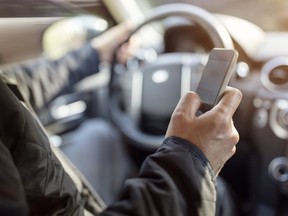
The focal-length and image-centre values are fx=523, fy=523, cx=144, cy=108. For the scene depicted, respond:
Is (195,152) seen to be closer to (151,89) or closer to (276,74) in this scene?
(276,74)

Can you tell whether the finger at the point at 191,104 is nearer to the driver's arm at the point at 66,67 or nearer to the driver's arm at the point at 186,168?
the driver's arm at the point at 186,168

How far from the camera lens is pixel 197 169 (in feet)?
2.32

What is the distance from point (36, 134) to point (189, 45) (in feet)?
2.54

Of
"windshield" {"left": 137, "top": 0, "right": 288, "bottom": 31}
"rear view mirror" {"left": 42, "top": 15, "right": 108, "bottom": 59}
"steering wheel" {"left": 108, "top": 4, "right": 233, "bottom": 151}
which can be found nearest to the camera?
"windshield" {"left": 137, "top": 0, "right": 288, "bottom": 31}

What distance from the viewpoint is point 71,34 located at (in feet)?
5.15

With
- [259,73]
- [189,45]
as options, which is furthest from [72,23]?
[259,73]

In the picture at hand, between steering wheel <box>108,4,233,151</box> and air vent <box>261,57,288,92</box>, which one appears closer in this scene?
air vent <box>261,57,288,92</box>

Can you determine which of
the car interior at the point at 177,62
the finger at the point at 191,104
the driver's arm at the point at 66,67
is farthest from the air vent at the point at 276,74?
the finger at the point at 191,104

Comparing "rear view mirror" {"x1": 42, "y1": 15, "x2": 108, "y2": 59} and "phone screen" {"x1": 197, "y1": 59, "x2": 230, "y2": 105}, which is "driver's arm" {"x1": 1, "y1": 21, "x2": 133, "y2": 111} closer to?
"rear view mirror" {"x1": 42, "y1": 15, "x2": 108, "y2": 59}

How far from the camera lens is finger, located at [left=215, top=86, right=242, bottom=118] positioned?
74cm

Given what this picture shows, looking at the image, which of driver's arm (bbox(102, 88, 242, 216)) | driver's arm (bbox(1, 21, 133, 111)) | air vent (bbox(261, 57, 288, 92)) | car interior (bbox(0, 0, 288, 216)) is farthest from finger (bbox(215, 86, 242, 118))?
driver's arm (bbox(1, 21, 133, 111))

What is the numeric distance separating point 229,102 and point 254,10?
0.53m

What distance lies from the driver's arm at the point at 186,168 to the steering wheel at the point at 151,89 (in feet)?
1.75

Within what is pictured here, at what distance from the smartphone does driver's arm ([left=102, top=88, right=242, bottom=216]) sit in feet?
0.05
